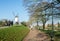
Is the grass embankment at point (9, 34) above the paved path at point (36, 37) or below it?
above

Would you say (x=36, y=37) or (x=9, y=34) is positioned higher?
(x=9, y=34)

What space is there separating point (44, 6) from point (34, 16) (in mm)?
1696

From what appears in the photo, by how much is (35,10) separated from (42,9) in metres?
0.82

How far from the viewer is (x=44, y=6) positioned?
20906 millimetres

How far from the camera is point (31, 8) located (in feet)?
69.3

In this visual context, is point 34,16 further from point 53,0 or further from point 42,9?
point 53,0

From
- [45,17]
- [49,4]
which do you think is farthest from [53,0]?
[45,17]

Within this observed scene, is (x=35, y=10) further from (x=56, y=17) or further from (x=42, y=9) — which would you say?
(x=56, y=17)

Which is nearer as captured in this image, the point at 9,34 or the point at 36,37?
the point at 9,34

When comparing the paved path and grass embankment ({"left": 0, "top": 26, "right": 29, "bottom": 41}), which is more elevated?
grass embankment ({"left": 0, "top": 26, "right": 29, "bottom": 41})

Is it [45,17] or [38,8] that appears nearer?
[38,8]

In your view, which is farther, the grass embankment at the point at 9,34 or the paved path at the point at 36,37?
the paved path at the point at 36,37

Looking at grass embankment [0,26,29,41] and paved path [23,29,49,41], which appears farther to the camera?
paved path [23,29,49,41]

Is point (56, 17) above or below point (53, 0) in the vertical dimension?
below
